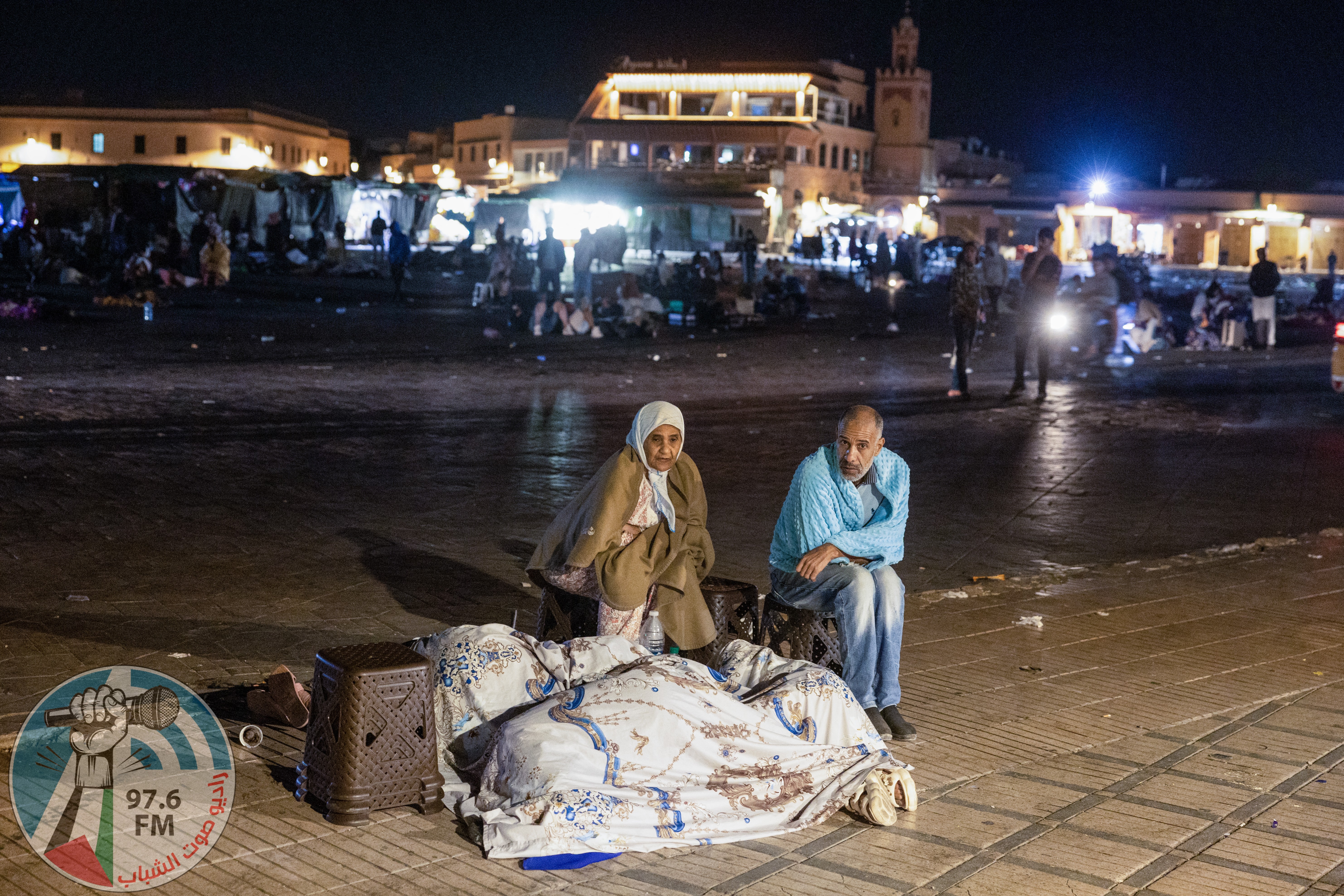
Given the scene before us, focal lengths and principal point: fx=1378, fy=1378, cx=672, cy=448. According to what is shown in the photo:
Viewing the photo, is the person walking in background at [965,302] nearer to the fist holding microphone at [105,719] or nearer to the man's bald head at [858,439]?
the man's bald head at [858,439]

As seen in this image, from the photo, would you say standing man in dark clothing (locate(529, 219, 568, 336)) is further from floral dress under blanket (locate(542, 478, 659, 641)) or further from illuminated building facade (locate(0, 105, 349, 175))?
illuminated building facade (locate(0, 105, 349, 175))

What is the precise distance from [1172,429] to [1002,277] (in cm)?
679

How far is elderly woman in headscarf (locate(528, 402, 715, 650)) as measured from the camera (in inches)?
190

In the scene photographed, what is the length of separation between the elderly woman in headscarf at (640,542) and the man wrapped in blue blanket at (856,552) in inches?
13.5

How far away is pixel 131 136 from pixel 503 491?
66677 millimetres

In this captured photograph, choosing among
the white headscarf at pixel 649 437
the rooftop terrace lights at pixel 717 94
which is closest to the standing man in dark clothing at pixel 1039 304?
the white headscarf at pixel 649 437

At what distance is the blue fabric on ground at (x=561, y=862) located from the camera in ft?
11.8

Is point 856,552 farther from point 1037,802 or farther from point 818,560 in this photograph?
point 1037,802

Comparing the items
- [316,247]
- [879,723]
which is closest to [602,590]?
[879,723]

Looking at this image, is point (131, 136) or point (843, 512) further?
point (131, 136)

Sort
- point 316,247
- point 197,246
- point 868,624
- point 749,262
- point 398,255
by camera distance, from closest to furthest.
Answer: point 868,624, point 398,255, point 749,262, point 197,246, point 316,247

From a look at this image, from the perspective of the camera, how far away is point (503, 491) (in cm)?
885

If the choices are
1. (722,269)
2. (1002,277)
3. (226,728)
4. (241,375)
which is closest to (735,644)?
(226,728)

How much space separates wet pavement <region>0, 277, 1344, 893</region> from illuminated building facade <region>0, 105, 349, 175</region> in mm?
54105
